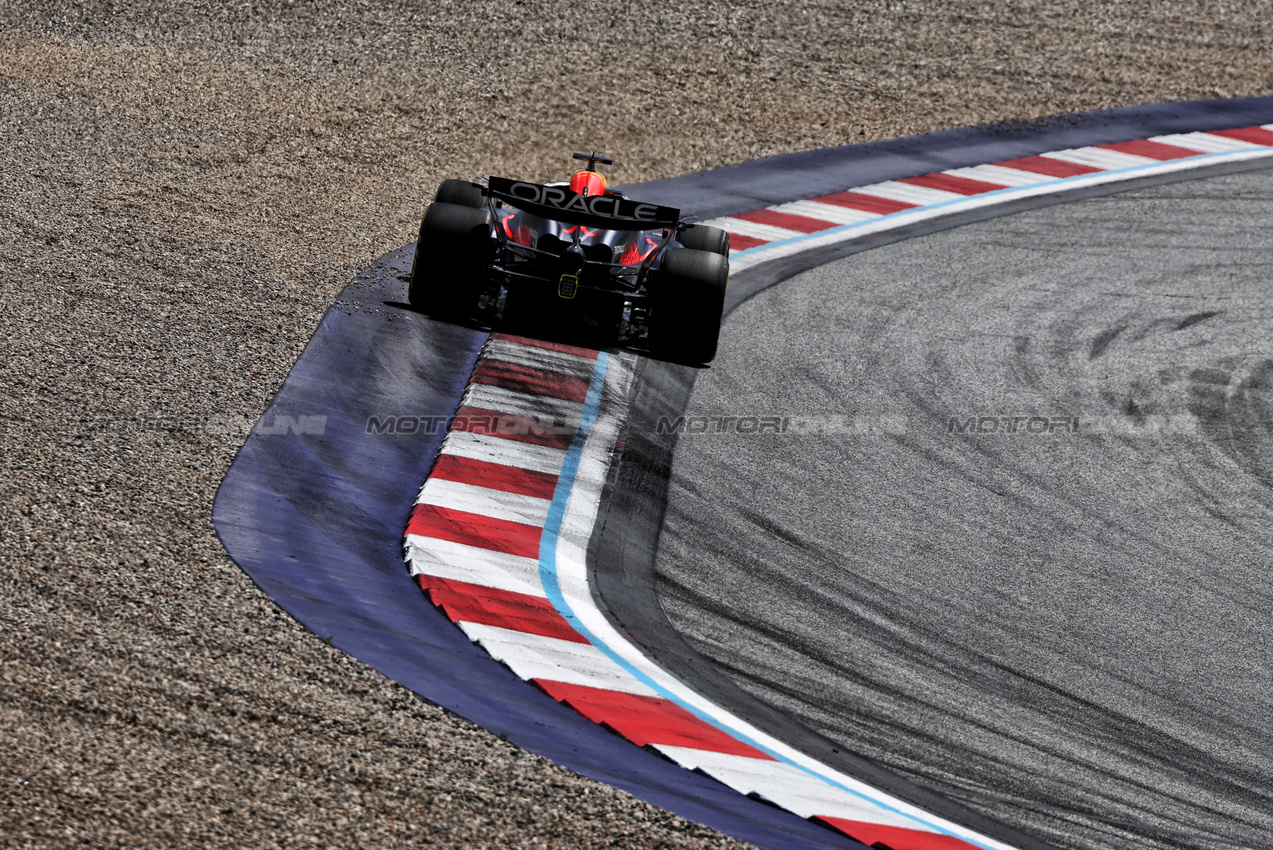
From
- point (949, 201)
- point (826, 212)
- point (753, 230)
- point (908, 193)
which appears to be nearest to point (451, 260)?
point (753, 230)

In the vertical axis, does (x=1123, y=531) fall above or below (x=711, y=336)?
below

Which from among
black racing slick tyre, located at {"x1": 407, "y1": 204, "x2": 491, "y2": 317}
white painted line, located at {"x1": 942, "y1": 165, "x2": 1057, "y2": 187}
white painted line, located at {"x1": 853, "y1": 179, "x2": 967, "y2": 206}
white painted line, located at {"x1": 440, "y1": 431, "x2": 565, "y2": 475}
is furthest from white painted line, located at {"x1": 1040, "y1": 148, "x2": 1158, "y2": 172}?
white painted line, located at {"x1": 440, "y1": 431, "x2": 565, "y2": 475}

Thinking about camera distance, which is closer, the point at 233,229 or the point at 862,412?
the point at 862,412

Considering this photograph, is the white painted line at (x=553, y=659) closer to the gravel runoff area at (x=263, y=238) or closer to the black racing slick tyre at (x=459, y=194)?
the gravel runoff area at (x=263, y=238)

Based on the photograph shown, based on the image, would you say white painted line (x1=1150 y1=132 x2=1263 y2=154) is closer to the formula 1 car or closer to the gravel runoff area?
the gravel runoff area

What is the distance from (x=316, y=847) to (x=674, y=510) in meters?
4.47

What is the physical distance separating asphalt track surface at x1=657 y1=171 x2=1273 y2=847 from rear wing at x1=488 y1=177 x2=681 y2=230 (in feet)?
4.94

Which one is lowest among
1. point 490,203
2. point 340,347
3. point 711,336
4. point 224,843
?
point 224,843

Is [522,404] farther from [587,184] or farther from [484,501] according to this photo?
[587,184]

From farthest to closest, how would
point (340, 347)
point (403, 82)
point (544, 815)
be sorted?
point (403, 82), point (340, 347), point (544, 815)

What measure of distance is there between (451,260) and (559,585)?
3767 mm

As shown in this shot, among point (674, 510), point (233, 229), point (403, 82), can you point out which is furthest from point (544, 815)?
point (403, 82)

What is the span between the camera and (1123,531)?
9578 millimetres

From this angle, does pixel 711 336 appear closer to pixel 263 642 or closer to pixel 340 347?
pixel 340 347
